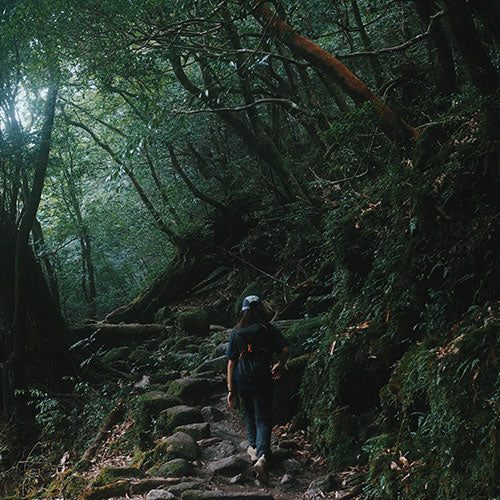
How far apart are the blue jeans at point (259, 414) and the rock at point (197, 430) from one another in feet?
4.42

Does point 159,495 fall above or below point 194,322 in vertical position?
below

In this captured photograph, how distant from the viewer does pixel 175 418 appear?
720 cm

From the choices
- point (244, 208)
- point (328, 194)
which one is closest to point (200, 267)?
point (244, 208)

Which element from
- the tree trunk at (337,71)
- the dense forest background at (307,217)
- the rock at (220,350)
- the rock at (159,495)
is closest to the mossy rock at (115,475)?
the rock at (159,495)

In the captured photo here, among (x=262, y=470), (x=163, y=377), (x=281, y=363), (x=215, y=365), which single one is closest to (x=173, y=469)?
(x=262, y=470)

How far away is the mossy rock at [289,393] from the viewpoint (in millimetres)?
6957

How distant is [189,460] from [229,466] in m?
0.64

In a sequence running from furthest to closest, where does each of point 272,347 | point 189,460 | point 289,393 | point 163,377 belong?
point 163,377 < point 289,393 < point 189,460 < point 272,347

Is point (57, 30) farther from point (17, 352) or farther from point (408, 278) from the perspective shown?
point (408, 278)

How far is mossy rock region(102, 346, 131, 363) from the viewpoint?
12.3 m

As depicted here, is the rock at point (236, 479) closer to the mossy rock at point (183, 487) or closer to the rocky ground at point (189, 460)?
the rocky ground at point (189, 460)

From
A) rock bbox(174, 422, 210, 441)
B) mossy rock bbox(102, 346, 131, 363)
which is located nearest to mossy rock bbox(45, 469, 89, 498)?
rock bbox(174, 422, 210, 441)

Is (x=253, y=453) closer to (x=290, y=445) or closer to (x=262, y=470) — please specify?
(x=262, y=470)

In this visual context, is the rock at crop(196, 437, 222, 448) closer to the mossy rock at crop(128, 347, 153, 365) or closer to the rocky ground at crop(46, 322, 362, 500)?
the rocky ground at crop(46, 322, 362, 500)
